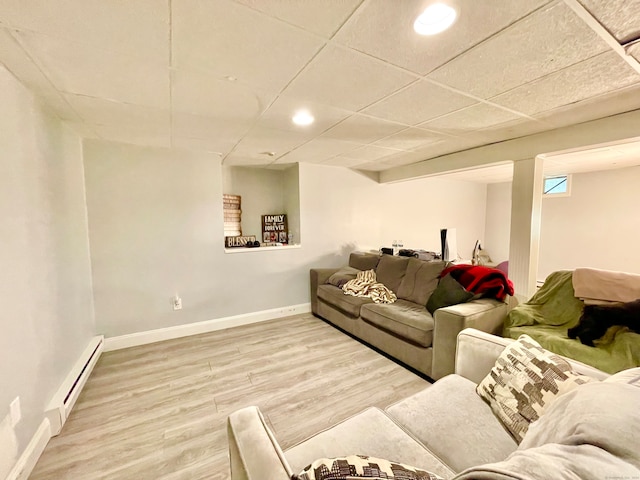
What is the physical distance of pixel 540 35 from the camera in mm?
1249

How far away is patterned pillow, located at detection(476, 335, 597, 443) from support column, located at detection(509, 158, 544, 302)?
1910 mm

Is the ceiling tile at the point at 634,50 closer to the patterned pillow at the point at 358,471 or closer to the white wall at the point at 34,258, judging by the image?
the patterned pillow at the point at 358,471

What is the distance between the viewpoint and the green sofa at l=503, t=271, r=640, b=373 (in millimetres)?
1692

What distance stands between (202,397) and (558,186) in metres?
7.26

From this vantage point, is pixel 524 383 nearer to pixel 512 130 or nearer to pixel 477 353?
pixel 477 353

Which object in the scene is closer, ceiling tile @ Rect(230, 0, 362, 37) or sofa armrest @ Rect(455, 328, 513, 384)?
ceiling tile @ Rect(230, 0, 362, 37)

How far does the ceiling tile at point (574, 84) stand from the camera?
4.95ft

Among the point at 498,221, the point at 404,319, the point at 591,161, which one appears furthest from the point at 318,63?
the point at 498,221

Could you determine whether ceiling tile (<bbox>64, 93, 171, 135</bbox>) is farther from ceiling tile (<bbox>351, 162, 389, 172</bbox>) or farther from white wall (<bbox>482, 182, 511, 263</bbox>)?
white wall (<bbox>482, 182, 511, 263</bbox>)

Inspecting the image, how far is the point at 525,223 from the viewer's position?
2867 mm

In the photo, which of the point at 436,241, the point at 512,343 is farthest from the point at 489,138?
the point at 436,241

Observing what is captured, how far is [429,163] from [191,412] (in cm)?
398

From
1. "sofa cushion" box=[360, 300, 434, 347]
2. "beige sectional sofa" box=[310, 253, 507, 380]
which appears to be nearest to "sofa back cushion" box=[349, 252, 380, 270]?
"beige sectional sofa" box=[310, 253, 507, 380]

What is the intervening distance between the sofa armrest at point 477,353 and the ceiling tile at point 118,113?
8.86ft
